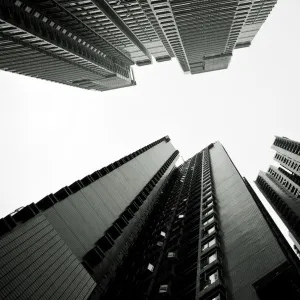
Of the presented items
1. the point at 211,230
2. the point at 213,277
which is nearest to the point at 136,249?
the point at 211,230

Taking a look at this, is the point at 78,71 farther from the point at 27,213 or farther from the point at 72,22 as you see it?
the point at 27,213

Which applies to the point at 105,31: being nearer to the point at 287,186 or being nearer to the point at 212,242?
the point at 287,186

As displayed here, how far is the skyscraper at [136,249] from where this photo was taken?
25953mm

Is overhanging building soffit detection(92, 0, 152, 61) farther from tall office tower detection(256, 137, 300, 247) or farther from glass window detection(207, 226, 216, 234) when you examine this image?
tall office tower detection(256, 137, 300, 247)

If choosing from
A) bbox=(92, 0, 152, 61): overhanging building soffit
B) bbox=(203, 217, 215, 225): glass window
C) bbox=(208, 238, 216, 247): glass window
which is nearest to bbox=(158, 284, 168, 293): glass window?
bbox=(208, 238, 216, 247): glass window

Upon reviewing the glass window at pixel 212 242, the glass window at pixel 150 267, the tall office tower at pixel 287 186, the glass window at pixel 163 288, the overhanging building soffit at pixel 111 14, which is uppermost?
the overhanging building soffit at pixel 111 14

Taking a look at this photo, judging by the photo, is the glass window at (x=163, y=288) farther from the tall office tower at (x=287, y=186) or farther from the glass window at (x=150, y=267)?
the tall office tower at (x=287, y=186)

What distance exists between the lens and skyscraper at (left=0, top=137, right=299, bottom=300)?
2595 centimetres

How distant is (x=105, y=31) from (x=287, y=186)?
95.4m

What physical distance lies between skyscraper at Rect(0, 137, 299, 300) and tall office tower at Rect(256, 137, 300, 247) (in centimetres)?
4654

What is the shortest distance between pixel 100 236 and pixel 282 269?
27723 mm

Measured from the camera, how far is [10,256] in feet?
84.3

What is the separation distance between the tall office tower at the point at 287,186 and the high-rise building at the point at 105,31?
2071 inches

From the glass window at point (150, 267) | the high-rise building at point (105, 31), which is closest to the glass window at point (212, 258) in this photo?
the glass window at point (150, 267)
